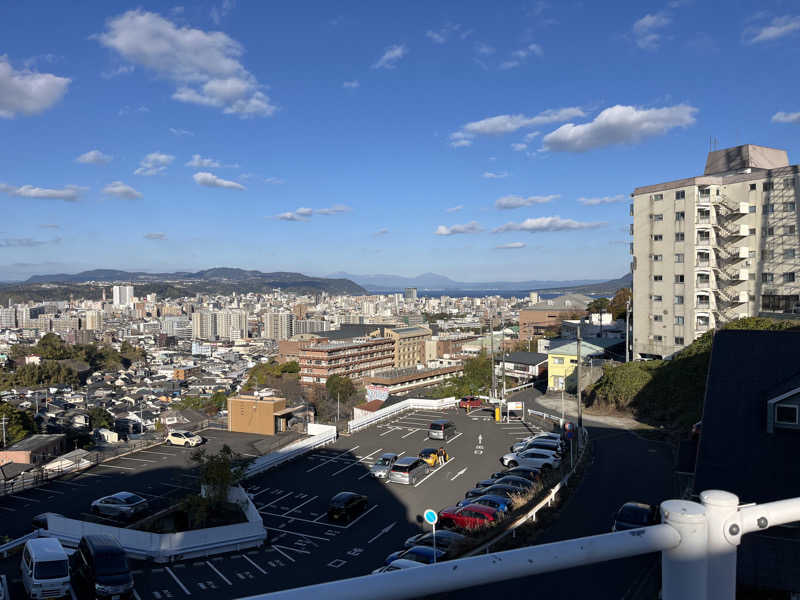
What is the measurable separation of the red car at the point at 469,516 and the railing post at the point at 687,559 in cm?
651

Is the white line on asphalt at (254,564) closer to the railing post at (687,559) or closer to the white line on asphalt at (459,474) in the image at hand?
the white line on asphalt at (459,474)

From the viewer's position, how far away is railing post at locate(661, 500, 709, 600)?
0.74 m

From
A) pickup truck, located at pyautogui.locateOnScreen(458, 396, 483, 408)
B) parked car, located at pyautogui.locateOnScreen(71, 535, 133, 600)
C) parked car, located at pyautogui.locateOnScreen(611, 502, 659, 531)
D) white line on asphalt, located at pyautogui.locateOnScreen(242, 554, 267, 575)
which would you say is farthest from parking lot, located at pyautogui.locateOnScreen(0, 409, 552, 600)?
parked car, located at pyautogui.locateOnScreen(611, 502, 659, 531)

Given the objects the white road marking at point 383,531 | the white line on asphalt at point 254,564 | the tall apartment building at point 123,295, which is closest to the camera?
the white line on asphalt at point 254,564

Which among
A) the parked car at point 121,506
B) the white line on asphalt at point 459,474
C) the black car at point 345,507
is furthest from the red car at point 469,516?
the parked car at point 121,506

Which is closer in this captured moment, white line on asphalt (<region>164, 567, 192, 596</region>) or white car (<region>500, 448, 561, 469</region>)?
white line on asphalt (<region>164, 567, 192, 596</region>)

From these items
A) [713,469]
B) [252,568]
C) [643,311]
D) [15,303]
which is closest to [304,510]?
[252,568]

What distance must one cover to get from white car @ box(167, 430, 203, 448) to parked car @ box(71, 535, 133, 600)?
7.59 meters

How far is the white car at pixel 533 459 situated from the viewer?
32.6 feet

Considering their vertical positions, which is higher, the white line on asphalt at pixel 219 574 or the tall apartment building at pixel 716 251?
the tall apartment building at pixel 716 251

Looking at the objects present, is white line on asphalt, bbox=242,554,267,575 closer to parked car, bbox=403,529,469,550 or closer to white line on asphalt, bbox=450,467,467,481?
parked car, bbox=403,529,469,550

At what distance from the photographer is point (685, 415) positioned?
41.4 ft

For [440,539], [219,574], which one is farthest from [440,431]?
[219,574]

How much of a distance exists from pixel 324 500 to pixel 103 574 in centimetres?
394
